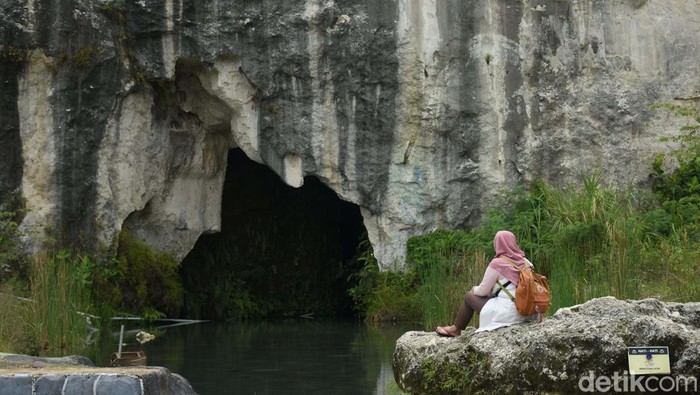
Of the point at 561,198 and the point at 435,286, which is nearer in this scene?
the point at 435,286

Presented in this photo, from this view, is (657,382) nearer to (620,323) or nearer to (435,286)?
(620,323)

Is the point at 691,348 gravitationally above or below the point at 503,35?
below

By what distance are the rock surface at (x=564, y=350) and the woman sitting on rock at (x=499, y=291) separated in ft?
0.37

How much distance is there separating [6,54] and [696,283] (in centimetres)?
858

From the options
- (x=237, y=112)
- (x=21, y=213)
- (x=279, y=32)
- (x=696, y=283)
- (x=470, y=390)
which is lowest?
(x=470, y=390)

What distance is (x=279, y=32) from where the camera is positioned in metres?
15.2

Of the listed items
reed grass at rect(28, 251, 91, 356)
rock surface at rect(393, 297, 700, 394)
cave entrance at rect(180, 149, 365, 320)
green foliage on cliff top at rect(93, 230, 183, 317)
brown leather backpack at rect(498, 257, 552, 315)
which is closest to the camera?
rock surface at rect(393, 297, 700, 394)

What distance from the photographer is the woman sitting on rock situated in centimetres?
805

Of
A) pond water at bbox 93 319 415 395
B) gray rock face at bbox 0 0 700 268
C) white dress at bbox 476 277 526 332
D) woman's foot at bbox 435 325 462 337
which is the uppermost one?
gray rock face at bbox 0 0 700 268

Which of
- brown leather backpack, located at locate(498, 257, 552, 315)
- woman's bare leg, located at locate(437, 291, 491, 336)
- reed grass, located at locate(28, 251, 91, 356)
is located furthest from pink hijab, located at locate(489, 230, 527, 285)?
reed grass, located at locate(28, 251, 91, 356)

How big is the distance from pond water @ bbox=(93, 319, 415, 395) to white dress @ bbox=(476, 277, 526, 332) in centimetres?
98

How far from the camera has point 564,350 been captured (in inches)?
295

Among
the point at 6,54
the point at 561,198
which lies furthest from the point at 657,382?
the point at 6,54

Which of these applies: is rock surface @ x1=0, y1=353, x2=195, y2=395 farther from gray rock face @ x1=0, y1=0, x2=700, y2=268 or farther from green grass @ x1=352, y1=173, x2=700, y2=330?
gray rock face @ x1=0, y1=0, x2=700, y2=268
